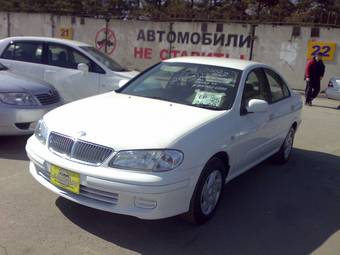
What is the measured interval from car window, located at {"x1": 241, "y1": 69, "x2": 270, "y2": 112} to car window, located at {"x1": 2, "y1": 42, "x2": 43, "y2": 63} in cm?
506

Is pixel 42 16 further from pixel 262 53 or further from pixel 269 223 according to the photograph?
pixel 269 223

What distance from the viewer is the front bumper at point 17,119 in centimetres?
531

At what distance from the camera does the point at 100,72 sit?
813 centimetres

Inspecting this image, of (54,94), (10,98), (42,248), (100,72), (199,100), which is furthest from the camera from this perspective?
(100,72)

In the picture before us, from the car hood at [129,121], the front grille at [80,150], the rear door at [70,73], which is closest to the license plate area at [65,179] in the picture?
the front grille at [80,150]

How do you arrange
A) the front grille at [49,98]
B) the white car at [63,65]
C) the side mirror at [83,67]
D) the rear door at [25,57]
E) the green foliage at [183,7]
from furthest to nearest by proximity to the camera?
the green foliage at [183,7] → the rear door at [25,57] → the white car at [63,65] → the side mirror at [83,67] → the front grille at [49,98]

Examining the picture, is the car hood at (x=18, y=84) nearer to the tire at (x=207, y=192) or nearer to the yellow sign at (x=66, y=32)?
the tire at (x=207, y=192)

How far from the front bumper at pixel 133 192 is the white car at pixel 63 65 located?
4.82m

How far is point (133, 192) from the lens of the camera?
317 centimetres

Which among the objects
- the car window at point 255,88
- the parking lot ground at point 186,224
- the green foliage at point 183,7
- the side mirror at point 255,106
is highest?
the green foliage at point 183,7

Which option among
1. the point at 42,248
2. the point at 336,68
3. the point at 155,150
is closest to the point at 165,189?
the point at 155,150

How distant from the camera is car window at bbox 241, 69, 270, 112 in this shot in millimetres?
4491

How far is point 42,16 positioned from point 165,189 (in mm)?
22197

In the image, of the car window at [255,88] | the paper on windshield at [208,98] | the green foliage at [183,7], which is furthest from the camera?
the green foliage at [183,7]
